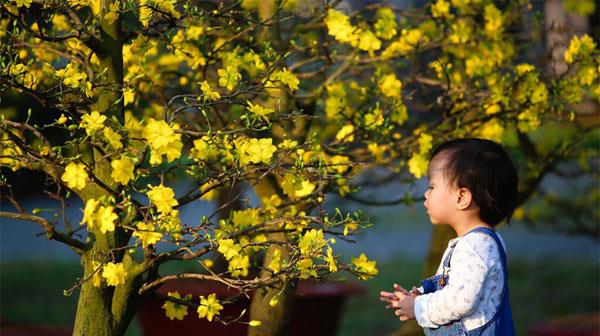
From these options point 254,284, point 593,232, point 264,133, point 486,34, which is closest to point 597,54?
point 486,34

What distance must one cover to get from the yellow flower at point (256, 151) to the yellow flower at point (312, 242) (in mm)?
235

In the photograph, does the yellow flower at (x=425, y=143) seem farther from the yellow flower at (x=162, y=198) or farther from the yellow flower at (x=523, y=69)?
the yellow flower at (x=162, y=198)

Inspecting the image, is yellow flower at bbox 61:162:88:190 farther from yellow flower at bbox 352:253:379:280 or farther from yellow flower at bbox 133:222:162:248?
yellow flower at bbox 352:253:379:280

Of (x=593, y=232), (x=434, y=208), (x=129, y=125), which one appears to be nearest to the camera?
(x=129, y=125)

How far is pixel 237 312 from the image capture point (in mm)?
4734

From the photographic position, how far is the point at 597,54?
4141mm

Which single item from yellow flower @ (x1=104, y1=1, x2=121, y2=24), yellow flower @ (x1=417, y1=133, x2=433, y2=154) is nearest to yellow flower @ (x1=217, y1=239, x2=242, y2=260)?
yellow flower @ (x1=104, y1=1, x2=121, y2=24)

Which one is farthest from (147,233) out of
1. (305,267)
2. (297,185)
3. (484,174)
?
(484,174)

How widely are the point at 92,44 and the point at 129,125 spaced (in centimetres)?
47

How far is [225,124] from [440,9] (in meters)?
1.03

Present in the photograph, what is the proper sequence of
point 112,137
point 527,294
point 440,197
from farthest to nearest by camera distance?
point 527,294
point 440,197
point 112,137

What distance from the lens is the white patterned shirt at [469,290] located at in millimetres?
2717

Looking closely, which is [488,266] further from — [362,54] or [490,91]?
[362,54]

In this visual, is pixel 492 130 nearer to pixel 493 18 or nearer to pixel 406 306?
pixel 493 18
